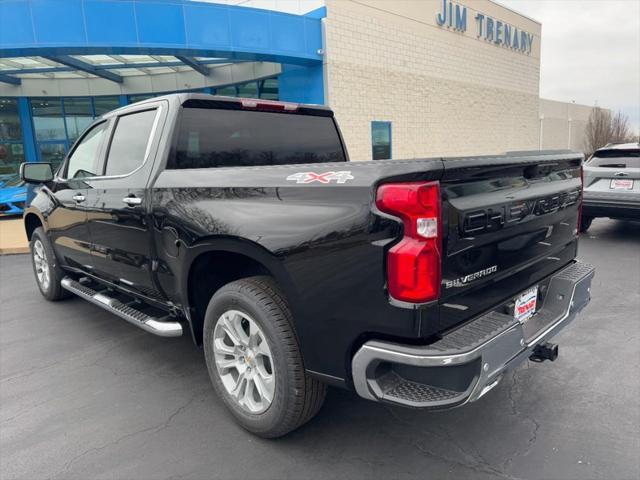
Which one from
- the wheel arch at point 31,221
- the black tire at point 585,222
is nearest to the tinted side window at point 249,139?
the wheel arch at point 31,221

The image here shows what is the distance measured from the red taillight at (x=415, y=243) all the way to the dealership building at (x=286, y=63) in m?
11.6

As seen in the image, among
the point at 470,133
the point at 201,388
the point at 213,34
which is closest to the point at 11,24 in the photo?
the point at 213,34

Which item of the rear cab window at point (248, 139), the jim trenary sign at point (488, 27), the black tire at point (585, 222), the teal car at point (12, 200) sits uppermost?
the jim trenary sign at point (488, 27)

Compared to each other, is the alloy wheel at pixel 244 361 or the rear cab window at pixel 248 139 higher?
the rear cab window at pixel 248 139

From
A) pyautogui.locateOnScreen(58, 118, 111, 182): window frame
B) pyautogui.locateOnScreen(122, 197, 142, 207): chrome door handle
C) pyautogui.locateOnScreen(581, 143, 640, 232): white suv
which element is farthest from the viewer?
pyautogui.locateOnScreen(581, 143, 640, 232): white suv

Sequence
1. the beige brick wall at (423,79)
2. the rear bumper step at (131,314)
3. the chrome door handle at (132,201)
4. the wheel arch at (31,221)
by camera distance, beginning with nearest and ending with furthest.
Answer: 1. the rear bumper step at (131,314)
2. the chrome door handle at (132,201)
3. the wheel arch at (31,221)
4. the beige brick wall at (423,79)

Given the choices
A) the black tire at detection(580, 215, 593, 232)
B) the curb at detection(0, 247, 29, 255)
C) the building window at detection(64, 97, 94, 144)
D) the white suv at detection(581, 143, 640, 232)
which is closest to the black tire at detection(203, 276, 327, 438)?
the white suv at detection(581, 143, 640, 232)

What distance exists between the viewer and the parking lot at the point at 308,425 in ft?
8.19

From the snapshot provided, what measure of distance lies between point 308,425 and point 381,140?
14.4 meters

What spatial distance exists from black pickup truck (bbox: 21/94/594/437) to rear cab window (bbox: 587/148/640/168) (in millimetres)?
5165

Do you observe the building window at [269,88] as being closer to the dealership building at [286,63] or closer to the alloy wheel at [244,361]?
the dealership building at [286,63]

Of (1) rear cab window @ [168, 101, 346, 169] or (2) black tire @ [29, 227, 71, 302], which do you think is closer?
(1) rear cab window @ [168, 101, 346, 169]

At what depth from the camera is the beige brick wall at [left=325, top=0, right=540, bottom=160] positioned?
14836mm

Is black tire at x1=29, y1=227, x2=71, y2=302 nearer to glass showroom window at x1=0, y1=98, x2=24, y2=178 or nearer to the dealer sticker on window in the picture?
the dealer sticker on window
